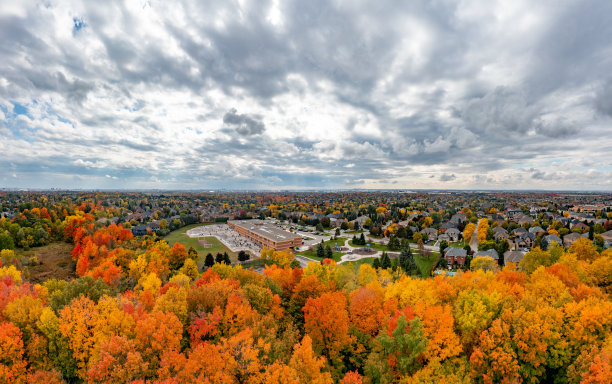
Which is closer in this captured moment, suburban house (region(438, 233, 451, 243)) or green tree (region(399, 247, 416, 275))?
green tree (region(399, 247, 416, 275))

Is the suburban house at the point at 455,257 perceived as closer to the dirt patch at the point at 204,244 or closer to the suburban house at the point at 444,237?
the suburban house at the point at 444,237

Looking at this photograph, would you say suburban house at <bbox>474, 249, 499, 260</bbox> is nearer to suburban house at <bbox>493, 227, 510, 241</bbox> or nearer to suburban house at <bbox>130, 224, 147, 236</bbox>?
suburban house at <bbox>493, 227, 510, 241</bbox>

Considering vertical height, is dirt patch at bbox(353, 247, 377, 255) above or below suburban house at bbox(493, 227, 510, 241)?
below

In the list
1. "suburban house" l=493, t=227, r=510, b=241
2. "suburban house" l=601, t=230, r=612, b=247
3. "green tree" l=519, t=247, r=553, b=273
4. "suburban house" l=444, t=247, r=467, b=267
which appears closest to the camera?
"green tree" l=519, t=247, r=553, b=273

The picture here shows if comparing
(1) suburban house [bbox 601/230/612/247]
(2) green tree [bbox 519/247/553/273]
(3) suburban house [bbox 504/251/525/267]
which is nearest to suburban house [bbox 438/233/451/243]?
(3) suburban house [bbox 504/251/525/267]

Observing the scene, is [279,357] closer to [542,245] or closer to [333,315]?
[333,315]

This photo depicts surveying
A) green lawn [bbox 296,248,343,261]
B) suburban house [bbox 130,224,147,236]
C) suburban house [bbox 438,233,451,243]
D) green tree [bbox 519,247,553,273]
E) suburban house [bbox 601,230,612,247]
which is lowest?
green lawn [bbox 296,248,343,261]

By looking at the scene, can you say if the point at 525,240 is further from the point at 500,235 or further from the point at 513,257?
the point at 513,257

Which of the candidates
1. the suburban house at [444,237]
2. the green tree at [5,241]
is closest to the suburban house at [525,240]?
the suburban house at [444,237]
